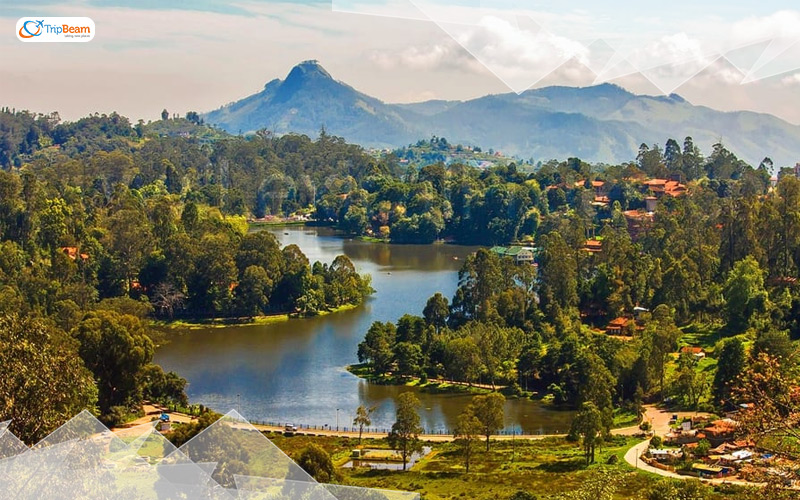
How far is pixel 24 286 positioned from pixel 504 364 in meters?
9.46

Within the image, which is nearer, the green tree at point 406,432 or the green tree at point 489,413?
the green tree at point 406,432

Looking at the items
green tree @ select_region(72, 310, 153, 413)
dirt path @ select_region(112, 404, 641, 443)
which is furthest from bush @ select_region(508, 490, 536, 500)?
green tree @ select_region(72, 310, 153, 413)

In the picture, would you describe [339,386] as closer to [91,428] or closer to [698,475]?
[698,475]

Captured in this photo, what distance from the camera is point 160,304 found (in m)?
22.0

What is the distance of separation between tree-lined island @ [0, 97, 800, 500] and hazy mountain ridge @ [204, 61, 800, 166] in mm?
18761

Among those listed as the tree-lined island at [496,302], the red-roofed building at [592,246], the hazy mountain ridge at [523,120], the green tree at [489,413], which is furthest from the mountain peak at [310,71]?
the green tree at [489,413]

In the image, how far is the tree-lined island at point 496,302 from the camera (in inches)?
383

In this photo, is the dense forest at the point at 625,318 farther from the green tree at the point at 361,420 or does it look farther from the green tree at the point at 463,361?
the green tree at the point at 361,420

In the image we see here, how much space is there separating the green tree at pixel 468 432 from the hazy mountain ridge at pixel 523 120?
4569 cm

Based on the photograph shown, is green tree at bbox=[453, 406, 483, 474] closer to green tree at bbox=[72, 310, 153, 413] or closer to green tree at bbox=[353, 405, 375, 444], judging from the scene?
green tree at bbox=[353, 405, 375, 444]

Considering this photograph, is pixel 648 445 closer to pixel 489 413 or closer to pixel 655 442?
pixel 655 442

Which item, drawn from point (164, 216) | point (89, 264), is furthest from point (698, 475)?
point (164, 216)

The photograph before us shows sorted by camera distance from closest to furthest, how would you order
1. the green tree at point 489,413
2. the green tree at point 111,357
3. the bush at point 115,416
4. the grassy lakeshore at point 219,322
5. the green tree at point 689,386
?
the green tree at point 489,413, the bush at point 115,416, the green tree at point 111,357, the green tree at point 689,386, the grassy lakeshore at point 219,322

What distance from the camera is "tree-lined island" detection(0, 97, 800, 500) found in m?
9.73
